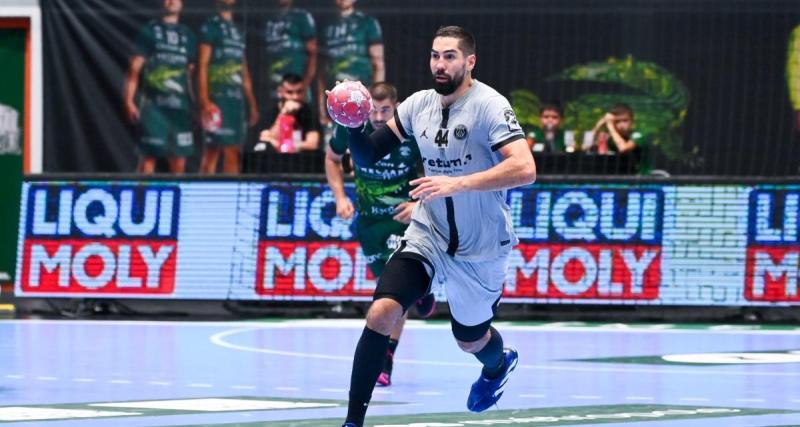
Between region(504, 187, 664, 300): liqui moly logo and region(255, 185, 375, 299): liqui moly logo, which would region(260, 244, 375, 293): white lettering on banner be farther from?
region(504, 187, 664, 300): liqui moly logo

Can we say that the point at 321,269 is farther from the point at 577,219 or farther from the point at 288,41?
the point at 288,41

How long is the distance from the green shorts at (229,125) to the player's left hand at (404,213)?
7.73 meters

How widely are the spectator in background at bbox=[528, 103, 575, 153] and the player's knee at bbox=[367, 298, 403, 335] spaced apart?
31.4 feet

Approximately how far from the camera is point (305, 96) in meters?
18.2

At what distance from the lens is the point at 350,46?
728 inches

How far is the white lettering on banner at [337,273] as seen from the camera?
1617cm

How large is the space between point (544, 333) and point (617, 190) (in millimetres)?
1987

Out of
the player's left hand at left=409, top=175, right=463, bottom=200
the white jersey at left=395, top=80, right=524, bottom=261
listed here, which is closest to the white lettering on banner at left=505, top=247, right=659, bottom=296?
the white jersey at left=395, top=80, right=524, bottom=261

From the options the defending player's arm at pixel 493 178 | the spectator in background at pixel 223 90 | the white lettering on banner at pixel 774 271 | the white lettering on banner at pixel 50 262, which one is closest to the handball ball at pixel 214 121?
the spectator in background at pixel 223 90

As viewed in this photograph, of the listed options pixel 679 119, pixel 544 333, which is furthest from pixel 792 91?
pixel 544 333

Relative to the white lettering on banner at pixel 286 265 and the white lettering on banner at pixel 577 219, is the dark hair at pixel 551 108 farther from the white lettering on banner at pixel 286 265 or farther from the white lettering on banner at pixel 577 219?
the white lettering on banner at pixel 286 265

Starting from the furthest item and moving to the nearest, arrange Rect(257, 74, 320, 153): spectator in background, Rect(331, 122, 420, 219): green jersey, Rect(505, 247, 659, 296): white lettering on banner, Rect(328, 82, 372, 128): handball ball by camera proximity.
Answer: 1. Rect(257, 74, 320, 153): spectator in background
2. Rect(505, 247, 659, 296): white lettering on banner
3. Rect(331, 122, 420, 219): green jersey
4. Rect(328, 82, 372, 128): handball ball

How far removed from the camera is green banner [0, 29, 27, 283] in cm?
2070

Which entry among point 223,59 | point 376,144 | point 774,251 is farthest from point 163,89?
point 376,144
